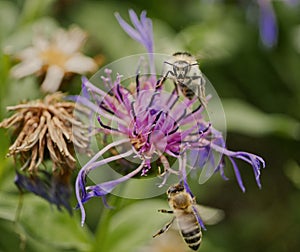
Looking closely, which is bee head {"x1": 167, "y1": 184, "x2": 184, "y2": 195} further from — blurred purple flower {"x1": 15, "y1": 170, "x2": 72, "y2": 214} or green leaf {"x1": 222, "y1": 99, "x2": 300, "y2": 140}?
green leaf {"x1": 222, "y1": 99, "x2": 300, "y2": 140}

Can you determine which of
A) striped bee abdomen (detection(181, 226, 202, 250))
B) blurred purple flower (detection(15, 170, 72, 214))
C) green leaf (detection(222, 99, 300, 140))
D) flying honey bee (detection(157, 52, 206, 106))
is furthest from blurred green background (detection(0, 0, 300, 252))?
flying honey bee (detection(157, 52, 206, 106))

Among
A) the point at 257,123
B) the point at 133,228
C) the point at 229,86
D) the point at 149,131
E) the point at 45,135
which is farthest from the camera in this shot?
the point at 229,86

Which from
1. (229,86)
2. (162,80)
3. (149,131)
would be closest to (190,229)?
(149,131)

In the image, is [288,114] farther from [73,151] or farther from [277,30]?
[73,151]

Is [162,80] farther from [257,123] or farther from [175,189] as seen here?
[257,123]

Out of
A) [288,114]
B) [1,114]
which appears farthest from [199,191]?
[1,114]

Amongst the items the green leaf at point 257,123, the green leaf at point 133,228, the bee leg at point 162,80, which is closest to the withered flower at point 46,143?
the bee leg at point 162,80

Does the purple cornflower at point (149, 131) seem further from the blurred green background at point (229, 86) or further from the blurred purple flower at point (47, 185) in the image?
the blurred green background at point (229, 86)

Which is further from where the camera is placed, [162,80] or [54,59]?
[54,59]
